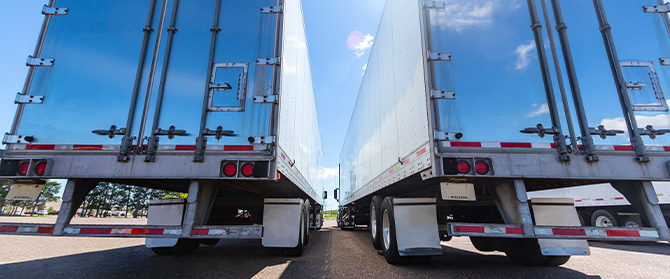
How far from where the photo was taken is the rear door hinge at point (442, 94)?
11.3ft

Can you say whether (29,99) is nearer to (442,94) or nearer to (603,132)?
(442,94)

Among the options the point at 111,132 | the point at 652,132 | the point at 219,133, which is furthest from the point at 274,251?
the point at 652,132

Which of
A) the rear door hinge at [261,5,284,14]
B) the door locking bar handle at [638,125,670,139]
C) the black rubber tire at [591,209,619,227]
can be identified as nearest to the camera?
the door locking bar handle at [638,125,670,139]

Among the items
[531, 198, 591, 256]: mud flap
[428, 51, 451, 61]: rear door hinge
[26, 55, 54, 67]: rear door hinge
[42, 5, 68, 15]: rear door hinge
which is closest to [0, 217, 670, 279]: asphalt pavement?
[531, 198, 591, 256]: mud flap

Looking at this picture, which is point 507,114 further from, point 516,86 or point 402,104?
point 402,104

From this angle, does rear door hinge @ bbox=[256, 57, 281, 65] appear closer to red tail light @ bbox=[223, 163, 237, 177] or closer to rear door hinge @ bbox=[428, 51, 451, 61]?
red tail light @ bbox=[223, 163, 237, 177]

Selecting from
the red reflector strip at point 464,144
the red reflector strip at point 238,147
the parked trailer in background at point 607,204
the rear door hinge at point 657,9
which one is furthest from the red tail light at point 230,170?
the parked trailer in background at point 607,204

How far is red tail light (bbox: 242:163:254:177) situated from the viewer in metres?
3.36

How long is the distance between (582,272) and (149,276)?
623cm

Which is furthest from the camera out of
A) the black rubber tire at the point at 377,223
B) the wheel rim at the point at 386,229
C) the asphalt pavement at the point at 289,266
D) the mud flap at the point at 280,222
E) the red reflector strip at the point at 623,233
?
the black rubber tire at the point at 377,223

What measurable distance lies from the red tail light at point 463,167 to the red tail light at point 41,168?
462 cm

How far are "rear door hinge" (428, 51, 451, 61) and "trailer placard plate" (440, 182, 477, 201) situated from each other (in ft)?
4.88

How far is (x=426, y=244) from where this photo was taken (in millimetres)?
4242

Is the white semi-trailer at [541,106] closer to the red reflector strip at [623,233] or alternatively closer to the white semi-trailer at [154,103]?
the red reflector strip at [623,233]
